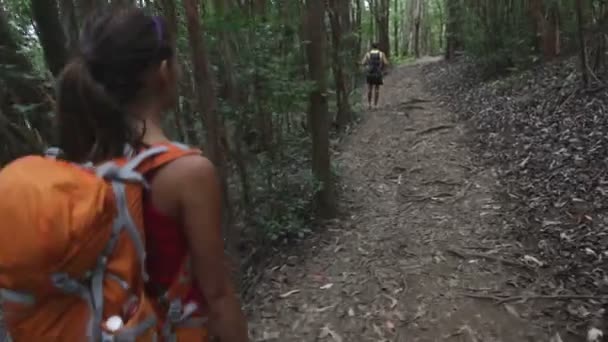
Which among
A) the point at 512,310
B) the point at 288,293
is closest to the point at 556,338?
the point at 512,310

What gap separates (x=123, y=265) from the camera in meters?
1.31

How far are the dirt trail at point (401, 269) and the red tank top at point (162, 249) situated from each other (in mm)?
2810

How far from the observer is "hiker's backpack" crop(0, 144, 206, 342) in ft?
3.84

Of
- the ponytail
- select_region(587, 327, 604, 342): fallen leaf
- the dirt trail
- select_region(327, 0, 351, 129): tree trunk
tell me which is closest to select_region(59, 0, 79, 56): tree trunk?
the dirt trail

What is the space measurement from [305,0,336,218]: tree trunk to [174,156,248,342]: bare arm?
4.47 m

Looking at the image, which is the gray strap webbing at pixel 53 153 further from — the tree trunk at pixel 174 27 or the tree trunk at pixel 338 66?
the tree trunk at pixel 338 66

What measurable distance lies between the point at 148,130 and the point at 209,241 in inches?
14.1

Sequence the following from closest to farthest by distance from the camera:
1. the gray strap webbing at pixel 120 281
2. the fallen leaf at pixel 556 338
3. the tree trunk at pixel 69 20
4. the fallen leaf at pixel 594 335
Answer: the gray strap webbing at pixel 120 281 → the fallen leaf at pixel 594 335 → the fallen leaf at pixel 556 338 → the tree trunk at pixel 69 20

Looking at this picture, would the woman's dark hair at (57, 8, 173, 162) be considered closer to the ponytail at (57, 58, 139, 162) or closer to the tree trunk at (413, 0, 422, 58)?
the ponytail at (57, 58, 139, 162)

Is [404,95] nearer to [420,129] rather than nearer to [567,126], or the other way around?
[420,129]

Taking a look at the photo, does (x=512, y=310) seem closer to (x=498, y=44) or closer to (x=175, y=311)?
(x=175, y=311)

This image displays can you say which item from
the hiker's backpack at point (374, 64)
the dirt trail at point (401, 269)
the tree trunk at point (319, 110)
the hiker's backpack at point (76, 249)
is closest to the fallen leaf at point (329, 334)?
the dirt trail at point (401, 269)

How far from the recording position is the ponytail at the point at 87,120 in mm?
1371

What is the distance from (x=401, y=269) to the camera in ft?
16.1
